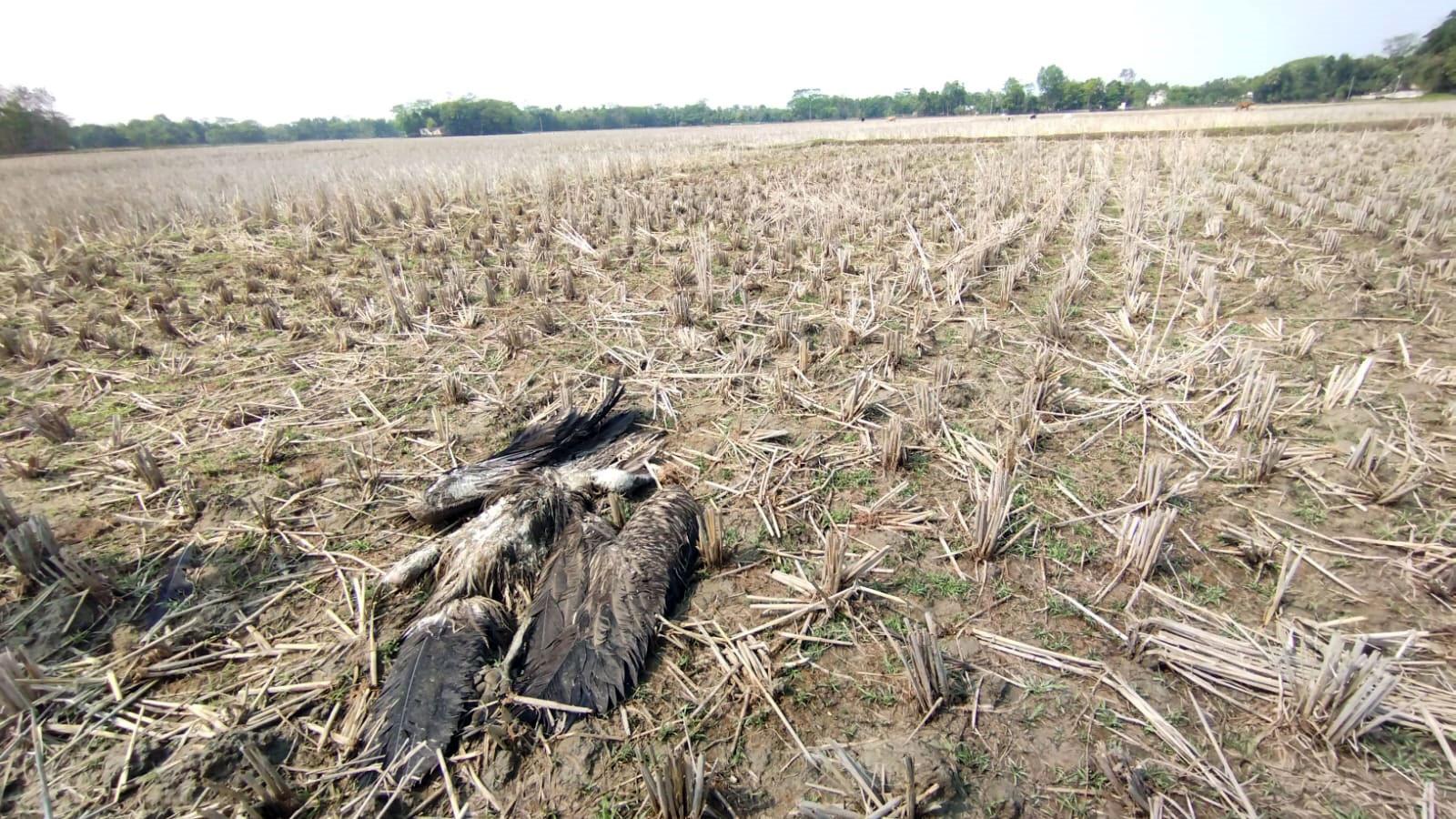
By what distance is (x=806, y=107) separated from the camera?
103688mm

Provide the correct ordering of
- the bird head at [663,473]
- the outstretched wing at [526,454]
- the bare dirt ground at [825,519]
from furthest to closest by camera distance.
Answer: the bird head at [663,473]
the outstretched wing at [526,454]
the bare dirt ground at [825,519]

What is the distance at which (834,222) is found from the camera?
292 inches

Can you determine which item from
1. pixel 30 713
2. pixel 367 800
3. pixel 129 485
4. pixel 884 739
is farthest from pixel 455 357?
pixel 884 739

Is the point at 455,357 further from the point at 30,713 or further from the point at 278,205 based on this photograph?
the point at 278,205

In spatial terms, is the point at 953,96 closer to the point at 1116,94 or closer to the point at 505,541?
the point at 1116,94

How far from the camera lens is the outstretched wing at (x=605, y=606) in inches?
78.0

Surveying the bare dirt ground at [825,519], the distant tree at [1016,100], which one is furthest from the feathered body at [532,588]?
the distant tree at [1016,100]

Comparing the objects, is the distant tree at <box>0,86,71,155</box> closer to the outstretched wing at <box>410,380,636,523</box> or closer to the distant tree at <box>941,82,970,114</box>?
the outstretched wing at <box>410,380,636,523</box>

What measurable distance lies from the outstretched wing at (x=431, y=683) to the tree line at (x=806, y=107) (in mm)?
45364

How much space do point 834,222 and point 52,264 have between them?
354 inches

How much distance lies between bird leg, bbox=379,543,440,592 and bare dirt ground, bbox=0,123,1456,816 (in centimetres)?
10

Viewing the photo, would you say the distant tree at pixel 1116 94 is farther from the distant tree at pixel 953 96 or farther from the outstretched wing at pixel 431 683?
the outstretched wing at pixel 431 683

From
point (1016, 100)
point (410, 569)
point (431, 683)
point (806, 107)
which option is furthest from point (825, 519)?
point (806, 107)

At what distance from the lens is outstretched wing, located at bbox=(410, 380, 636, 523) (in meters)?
2.70
